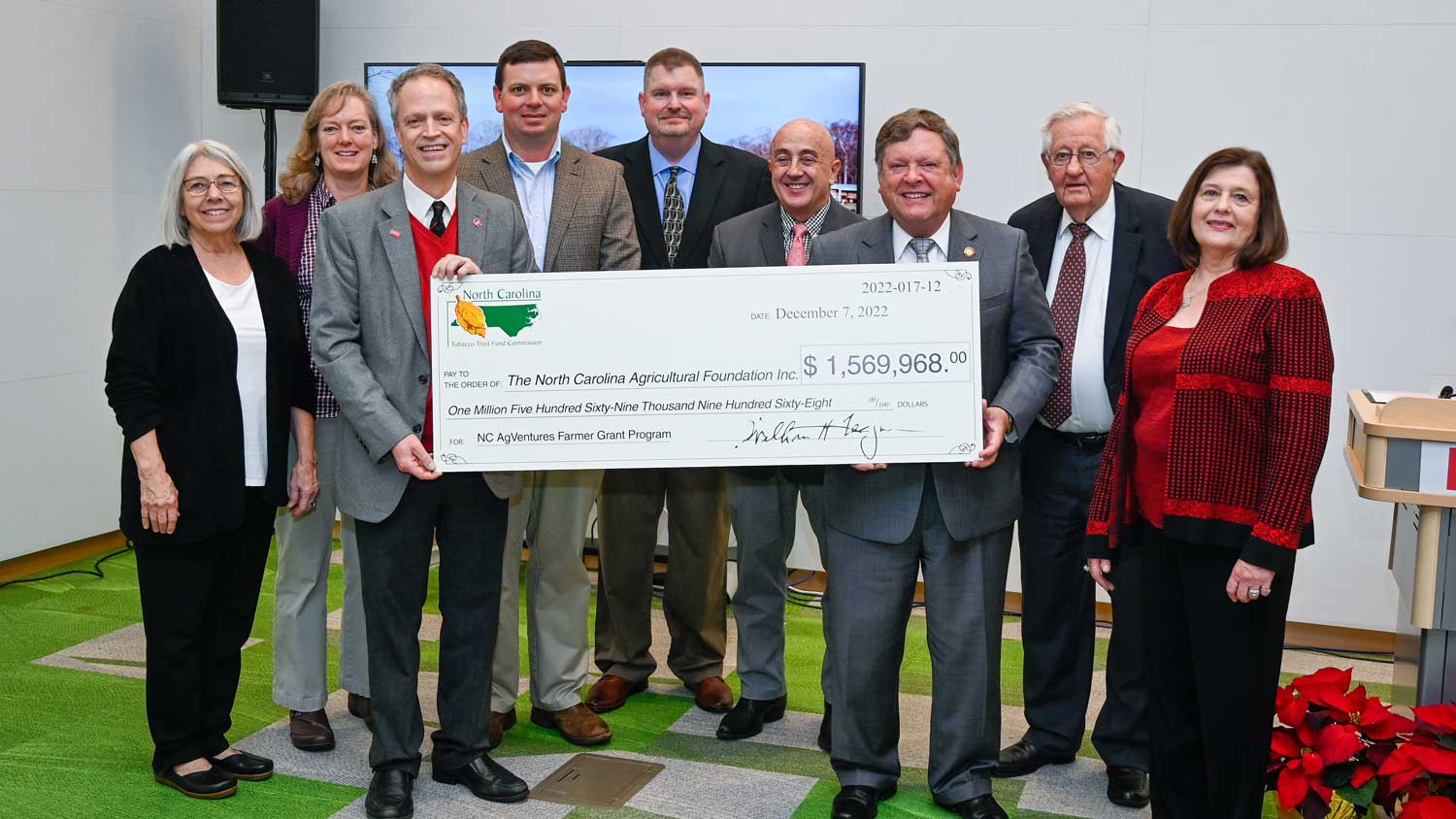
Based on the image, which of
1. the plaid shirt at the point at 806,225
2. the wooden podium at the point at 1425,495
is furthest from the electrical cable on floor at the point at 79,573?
the wooden podium at the point at 1425,495

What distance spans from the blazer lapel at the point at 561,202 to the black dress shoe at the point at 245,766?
145cm

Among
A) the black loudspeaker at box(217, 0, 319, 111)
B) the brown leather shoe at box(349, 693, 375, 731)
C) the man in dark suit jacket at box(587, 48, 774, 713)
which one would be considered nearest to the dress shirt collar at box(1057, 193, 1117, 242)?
the man in dark suit jacket at box(587, 48, 774, 713)

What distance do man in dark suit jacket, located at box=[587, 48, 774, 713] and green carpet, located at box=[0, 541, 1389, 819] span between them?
0.15 meters

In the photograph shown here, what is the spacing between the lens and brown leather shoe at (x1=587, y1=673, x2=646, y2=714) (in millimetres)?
3713

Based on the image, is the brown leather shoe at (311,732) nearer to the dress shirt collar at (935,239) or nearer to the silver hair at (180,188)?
the silver hair at (180,188)

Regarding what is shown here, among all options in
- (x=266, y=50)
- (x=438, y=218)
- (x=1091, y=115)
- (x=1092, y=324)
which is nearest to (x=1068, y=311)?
(x=1092, y=324)

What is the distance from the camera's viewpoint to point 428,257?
2.88m

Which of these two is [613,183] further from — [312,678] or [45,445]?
[45,445]

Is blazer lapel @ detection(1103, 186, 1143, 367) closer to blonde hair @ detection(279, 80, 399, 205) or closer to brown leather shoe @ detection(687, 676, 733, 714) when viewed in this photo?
brown leather shoe @ detection(687, 676, 733, 714)

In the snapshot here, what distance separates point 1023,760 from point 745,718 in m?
0.76

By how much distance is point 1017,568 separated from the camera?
5.05 m

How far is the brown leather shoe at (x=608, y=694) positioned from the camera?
3.71 m

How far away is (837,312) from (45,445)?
4.02 meters

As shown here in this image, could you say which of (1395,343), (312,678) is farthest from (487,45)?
(1395,343)
